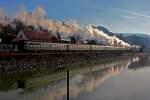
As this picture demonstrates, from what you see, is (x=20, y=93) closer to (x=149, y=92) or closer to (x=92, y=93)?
(x=92, y=93)

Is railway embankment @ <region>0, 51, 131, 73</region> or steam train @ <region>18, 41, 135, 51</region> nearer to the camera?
railway embankment @ <region>0, 51, 131, 73</region>

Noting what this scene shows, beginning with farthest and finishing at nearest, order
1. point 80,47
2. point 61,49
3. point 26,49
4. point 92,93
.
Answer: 1. point 80,47
2. point 61,49
3. point 26,49
4. point 92,93

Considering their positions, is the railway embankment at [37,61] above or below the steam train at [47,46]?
below

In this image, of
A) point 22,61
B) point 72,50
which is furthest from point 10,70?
point 72,50

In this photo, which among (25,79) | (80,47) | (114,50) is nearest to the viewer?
(25,79)

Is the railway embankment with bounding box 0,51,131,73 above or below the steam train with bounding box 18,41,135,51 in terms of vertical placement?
below

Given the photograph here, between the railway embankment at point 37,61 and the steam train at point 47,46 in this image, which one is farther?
the steam train at point 47,46

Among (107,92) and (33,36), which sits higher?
(33,36)

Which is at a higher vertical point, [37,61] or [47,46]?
[47,46]

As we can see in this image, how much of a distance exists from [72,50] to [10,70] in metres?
30.8

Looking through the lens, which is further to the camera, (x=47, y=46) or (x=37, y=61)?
(x=47, y=46)

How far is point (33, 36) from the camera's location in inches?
2761

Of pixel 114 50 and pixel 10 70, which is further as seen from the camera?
pixel 114 50

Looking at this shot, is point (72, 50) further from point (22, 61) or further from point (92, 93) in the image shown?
point (92, 93)
